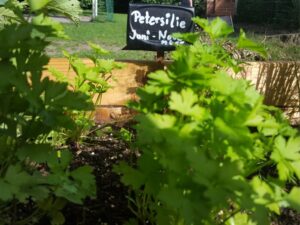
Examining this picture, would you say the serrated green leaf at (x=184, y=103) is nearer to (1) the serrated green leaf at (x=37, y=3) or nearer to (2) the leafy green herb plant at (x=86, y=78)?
(1) the serrated green leaf at (x=37, y=3)

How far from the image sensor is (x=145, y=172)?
1300mm

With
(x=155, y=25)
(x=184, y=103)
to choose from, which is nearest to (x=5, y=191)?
(x=184, y=103)

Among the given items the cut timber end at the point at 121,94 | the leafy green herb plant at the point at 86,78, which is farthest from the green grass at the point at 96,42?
the leafy green herb plant at the point at 86,78

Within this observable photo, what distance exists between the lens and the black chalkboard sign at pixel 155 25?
10.0 ft

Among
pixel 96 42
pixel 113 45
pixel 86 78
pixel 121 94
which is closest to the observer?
pixel 86 78

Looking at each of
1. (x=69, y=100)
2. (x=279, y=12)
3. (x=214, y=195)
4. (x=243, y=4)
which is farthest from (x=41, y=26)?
(x=243, y=4)

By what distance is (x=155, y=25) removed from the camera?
307 centimetres

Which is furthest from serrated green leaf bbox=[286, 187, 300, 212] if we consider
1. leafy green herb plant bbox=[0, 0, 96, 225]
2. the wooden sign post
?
the wooden sign post

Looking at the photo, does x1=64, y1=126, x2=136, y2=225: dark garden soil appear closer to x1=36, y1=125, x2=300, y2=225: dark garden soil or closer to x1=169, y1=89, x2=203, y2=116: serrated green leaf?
x1=36, y1=125, x2=300, y2=225: dark garden soil

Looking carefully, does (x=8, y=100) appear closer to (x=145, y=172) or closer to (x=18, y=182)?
(x=18, y=182)

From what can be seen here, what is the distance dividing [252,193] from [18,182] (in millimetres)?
554

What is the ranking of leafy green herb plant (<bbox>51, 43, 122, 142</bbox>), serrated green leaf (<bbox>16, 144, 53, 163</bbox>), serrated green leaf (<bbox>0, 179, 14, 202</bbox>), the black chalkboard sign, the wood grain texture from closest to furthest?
serrated green leaf (<bbox>0, 179, 14, 202</bbox>) < serrated green leaf (<bbox>16, 144, 53, 163</bbox>) < leafy green herb plant (<bbox>51, 43, 122, 142</bbox>) < the wood grain texture < the black chalkboard sign

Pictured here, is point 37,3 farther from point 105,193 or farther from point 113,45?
point 113,45

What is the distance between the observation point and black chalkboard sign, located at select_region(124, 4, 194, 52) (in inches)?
120
